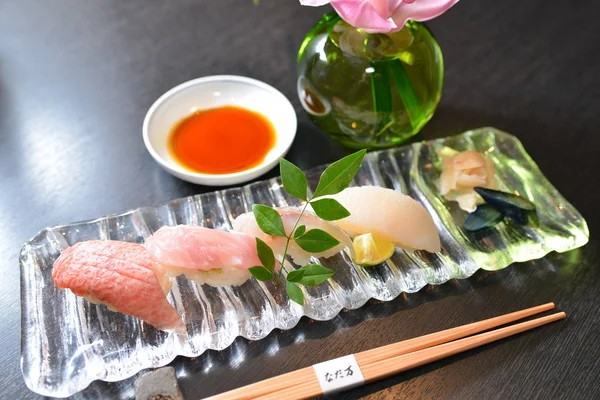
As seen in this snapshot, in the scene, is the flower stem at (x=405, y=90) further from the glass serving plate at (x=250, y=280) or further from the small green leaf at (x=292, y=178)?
the small green leaf at (x=292, y=178)

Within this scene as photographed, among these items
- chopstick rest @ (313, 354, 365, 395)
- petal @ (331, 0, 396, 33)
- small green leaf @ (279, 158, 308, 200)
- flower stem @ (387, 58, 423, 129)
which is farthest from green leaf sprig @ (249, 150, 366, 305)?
flower stem @ (387, 58, 423, 129)

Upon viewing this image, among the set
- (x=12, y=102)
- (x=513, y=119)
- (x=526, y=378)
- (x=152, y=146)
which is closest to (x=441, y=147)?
(x=513, y=119)

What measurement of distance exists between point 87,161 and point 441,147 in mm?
1056

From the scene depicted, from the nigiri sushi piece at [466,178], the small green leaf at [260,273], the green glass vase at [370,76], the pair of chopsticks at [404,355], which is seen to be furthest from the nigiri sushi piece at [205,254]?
the nigiri sushi piece at [466,178]

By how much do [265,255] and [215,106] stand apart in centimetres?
71

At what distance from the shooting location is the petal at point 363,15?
1.32 m

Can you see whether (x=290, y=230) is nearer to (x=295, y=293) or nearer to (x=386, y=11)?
(x=295, y=293)

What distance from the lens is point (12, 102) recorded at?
6.34ft

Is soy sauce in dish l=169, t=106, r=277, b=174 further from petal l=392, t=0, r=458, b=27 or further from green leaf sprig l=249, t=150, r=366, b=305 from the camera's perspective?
petal l=392, t=0, r=458, b=27

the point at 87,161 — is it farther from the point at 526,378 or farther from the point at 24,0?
the point at 526,378

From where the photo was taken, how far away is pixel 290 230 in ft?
4.50

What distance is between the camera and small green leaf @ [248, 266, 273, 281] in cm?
130

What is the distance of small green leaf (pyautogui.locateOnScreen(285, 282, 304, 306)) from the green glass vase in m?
0.56

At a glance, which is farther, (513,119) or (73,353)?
(513,119)
